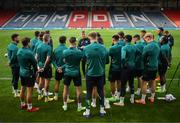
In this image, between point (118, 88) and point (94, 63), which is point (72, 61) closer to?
point (94, 63)

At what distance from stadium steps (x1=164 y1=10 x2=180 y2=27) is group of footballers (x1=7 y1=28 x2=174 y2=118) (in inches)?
1040

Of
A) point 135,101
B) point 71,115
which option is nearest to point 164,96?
point 135,101

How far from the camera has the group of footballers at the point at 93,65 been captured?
411 inches

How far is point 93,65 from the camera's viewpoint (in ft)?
33.6

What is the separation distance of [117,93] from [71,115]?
240 cm

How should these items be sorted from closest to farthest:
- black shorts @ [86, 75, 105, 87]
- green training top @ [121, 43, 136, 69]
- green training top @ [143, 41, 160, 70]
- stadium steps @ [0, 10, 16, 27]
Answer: black shorts @ [86, 75, 105, 87] < green training top @ [121, 43, 136, 69] < green training top @ [143, 41, 160, 70] < stadium steps @ [0, 10, 16, 27]

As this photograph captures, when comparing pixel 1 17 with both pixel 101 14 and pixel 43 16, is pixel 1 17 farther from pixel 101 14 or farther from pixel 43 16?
pixel 101 14

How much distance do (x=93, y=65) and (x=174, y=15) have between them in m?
34.9

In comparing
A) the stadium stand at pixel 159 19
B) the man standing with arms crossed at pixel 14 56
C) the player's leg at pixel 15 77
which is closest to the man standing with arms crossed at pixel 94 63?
the man standing with arms crossed at pixel 14 56

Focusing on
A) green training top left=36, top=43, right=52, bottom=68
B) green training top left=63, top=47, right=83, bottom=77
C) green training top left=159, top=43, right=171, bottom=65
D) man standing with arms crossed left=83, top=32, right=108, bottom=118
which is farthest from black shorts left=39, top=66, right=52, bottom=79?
green training top left=159, top=43, right=171, bottom=65

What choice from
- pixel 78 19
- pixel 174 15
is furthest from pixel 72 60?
pixel 174 15

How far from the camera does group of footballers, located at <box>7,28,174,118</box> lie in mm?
10430

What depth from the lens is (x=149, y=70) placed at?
11570 millimetres

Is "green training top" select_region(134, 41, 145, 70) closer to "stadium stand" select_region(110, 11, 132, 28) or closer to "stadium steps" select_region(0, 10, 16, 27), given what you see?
"stadium stand" select_region(110, 11, 132, 28)
